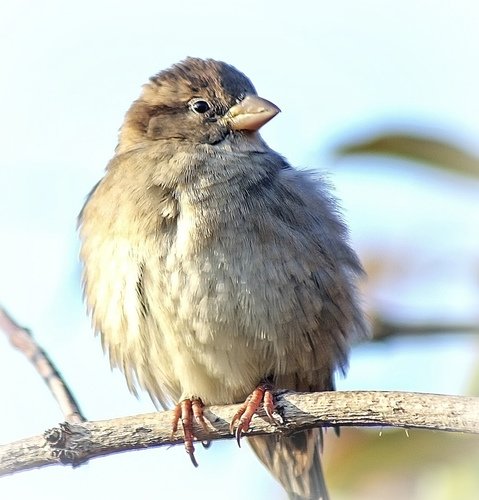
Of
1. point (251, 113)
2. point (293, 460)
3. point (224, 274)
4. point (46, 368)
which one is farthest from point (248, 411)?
point (251, 113)

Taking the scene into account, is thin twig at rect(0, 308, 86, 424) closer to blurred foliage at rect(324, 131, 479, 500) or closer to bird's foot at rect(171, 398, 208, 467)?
bird's foot at rect(171, 398, 208, 467)

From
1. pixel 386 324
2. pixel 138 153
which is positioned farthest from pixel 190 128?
pixel 386 324

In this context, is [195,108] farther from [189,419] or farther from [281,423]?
[281,423]

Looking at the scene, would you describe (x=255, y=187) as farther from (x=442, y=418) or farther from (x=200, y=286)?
(x=442, y=418)

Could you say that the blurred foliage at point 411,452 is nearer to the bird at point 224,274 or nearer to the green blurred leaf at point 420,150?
the green blurred leaf at point 420,150

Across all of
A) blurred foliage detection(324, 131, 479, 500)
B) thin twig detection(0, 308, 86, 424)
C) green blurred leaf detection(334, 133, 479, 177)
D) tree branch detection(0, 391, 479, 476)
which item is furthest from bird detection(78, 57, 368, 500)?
green blurred leaf detection(334, 133, 479, 177)

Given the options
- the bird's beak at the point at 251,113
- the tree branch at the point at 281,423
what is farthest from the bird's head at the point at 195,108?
the tree branch at the point at 281,423
